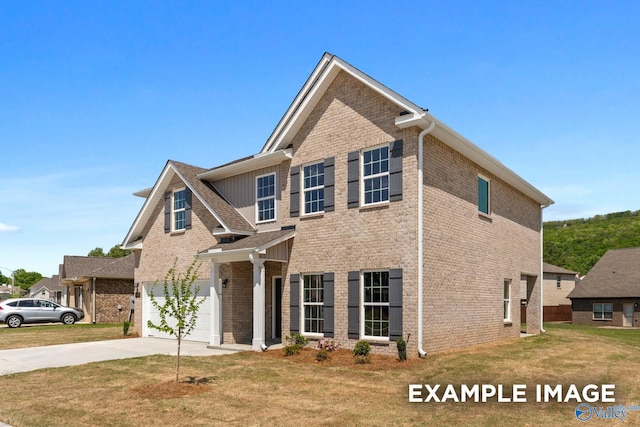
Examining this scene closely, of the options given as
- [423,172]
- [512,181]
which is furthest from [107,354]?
[512,181]

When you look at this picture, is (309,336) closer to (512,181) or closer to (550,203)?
(512,181)

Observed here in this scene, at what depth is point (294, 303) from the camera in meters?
18.2

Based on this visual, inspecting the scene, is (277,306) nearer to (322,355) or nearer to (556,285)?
(322,355)

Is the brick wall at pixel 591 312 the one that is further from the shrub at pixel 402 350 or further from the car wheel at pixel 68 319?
the car wheel at pixel 68 319

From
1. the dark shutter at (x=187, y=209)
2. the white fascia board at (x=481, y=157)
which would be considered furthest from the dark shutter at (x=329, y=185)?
the dark shutter at (x=187, y=209)

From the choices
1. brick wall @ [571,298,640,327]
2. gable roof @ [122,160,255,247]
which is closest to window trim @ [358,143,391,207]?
gable roof @ [122,160,255,247]

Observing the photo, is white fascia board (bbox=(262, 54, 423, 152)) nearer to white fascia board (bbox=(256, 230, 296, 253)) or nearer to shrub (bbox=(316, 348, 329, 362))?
white fascia board (bbox=(256, 230, 296, 253))

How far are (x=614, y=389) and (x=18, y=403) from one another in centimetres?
1213

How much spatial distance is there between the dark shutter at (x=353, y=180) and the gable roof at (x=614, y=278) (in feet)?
95.8

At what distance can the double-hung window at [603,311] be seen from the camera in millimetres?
39344

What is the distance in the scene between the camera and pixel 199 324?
21328 mm

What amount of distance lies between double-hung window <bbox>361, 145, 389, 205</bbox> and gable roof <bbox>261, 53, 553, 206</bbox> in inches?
47.1

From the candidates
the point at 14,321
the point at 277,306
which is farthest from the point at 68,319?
the point at 277,306

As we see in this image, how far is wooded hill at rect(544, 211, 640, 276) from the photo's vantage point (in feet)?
244
